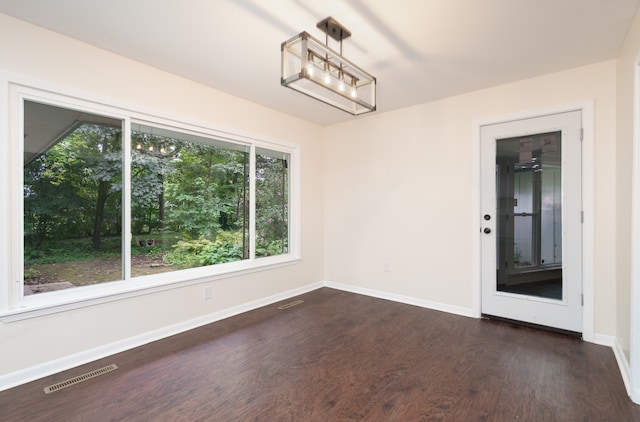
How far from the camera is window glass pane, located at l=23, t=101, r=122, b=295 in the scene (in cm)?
231

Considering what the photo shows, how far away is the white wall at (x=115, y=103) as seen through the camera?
2.17 m

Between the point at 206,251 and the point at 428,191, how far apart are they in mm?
2839

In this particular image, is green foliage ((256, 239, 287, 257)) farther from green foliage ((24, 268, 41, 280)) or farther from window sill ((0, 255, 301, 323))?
green foliage ((24, 268, 41, 280))

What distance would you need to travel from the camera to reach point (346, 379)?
2221 mm

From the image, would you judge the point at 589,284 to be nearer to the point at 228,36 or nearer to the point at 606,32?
the point at 606,32

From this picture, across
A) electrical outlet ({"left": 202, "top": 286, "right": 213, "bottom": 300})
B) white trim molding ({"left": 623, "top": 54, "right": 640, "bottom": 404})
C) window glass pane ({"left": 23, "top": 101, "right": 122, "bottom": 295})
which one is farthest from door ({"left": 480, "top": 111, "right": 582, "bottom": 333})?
window glass pane ({"left": 23, "top": 101, "right": 122, "bottom": 295})

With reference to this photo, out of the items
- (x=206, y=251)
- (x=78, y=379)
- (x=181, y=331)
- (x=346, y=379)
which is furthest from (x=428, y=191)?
(x=78, y=379)

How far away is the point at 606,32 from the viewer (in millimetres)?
2289

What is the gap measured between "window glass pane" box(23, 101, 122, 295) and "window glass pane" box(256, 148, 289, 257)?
1.65 metres

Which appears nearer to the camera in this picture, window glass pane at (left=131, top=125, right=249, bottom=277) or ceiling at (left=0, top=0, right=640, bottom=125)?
ceiling at (left=0, top=0, right=640, bottom=125)

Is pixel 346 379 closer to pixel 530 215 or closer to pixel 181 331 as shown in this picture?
pixel 181 331

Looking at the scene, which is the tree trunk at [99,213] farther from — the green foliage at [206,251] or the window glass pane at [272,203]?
the window glass pane at [272,203]

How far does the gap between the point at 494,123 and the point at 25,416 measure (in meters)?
4.64

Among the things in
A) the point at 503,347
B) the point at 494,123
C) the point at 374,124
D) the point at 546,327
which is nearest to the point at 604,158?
the point at 494,123
